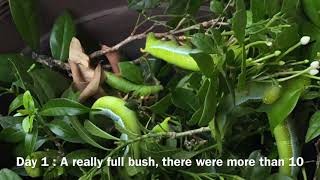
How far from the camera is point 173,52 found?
61 centimetres

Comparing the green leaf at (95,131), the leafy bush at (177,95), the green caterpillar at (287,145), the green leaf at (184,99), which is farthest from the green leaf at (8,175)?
the green caterpillar at (287,145)

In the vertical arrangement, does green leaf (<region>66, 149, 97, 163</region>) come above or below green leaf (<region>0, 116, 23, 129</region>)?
below

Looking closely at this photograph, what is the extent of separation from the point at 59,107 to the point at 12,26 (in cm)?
19

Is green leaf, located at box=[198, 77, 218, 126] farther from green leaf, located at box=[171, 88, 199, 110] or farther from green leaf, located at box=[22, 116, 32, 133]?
green leaf, located at box=[22, 116, 32, 133]

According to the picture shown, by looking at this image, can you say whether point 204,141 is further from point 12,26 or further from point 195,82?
point 12,26

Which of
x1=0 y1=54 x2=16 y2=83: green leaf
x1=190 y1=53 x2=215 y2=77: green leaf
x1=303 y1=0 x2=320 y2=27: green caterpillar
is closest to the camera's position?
x1=190 y1=53 x2=215 y2=77: green leaf

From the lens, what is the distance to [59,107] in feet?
2.15

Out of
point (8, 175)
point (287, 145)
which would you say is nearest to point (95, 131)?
point (8, 175)

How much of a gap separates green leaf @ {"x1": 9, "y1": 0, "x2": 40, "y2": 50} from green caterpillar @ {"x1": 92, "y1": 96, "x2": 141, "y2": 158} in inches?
5.6

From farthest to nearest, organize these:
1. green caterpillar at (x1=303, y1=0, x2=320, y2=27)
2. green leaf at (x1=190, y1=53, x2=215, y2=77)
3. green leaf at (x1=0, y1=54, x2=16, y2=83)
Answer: green leaf at (x1=0, y1=54, x2=16, y2=83) < green caterpillar at (x1=303, y1=0, x2=320, y2=27) < green leaf at (x1=190, y1=53, x2=215, y2=77)

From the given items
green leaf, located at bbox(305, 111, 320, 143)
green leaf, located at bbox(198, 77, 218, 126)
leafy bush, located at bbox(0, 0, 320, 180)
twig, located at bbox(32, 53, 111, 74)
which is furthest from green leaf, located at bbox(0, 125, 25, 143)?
green leaf, located at bbox(305, 111, 320, 143)

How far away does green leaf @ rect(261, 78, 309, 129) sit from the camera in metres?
0.59

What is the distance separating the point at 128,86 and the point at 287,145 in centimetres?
21

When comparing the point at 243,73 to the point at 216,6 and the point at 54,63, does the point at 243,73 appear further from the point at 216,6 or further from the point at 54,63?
the point at 54,63
